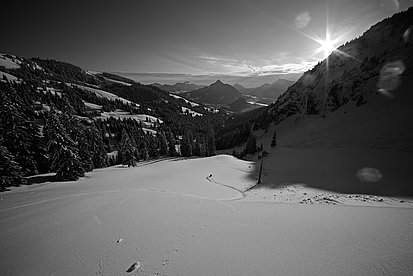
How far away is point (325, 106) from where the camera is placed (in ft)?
294

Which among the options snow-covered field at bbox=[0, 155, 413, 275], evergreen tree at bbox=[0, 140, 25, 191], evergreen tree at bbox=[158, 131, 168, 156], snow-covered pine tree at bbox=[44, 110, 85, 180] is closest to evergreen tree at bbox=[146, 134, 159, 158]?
evergreen tree at bbox=[158, 131, 168, 156]

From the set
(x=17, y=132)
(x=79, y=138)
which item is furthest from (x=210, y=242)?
(x=79, y=138)

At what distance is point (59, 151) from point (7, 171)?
478cm

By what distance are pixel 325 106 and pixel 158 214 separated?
4281 inches

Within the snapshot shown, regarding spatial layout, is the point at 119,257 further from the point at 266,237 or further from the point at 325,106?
the point at 325,106

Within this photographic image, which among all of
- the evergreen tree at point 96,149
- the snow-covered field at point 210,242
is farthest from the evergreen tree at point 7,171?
the evergreen tree at point 96,149

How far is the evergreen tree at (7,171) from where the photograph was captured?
Answer: 16.9 meters

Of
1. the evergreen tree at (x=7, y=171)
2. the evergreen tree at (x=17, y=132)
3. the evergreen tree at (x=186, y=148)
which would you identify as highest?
the evergreen tree at (x=17, y=132)

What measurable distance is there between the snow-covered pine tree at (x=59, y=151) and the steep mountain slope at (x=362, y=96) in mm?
64438

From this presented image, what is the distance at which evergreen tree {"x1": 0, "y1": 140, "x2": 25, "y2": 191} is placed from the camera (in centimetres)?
1691

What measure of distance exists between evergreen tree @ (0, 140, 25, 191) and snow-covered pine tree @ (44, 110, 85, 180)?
3.13 m

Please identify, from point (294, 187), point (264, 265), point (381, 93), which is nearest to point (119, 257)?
point (264, 265)

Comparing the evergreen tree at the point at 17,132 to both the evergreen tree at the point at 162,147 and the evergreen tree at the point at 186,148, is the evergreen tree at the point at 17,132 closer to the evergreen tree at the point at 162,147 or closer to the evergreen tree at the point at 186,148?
the evergreen tree at the point at 162,147

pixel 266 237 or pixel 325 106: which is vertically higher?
pixel 325 106
